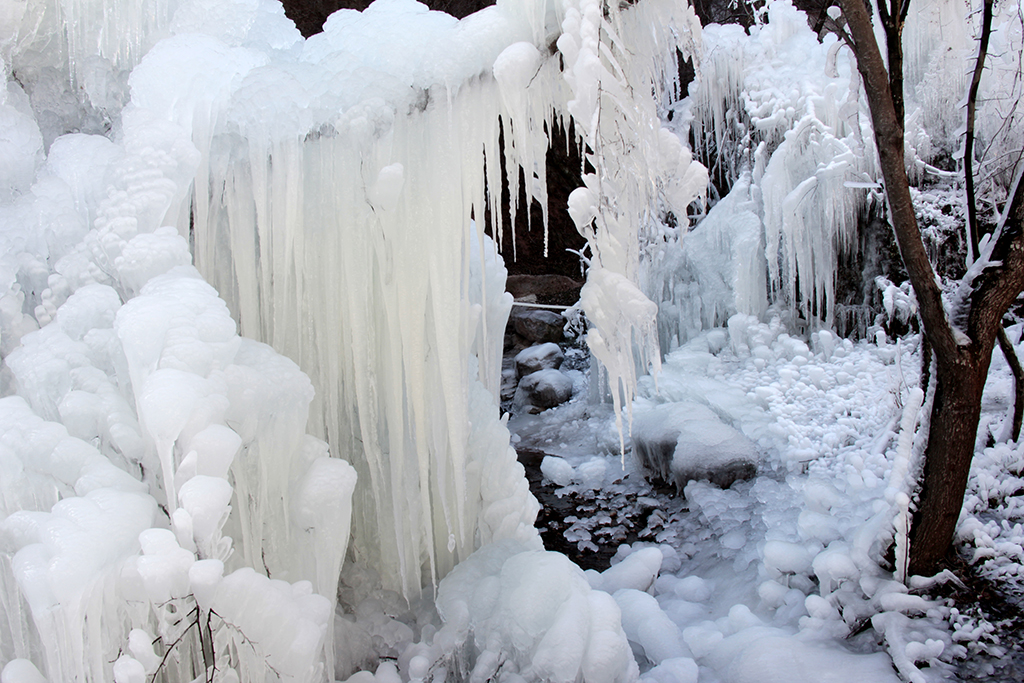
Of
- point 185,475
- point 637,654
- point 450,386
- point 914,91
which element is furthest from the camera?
point 914,91

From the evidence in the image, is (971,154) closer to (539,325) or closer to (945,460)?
(945,460)

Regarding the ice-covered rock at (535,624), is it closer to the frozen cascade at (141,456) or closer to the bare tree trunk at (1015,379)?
the frozen cascade at (141,456)

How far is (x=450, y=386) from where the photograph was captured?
256 centimetres

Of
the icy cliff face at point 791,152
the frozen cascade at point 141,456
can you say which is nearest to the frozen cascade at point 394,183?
the frozen cascade at point 141,456

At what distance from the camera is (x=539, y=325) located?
11227 mm

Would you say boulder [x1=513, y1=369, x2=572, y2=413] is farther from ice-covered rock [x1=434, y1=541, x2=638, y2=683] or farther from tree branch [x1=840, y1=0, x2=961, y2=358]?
tree branch [x1=840, y1=0, x2=961, y2=358]

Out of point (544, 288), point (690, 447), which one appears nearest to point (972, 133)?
point (690, 447)

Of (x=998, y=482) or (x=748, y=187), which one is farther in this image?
(x=748, y=187)

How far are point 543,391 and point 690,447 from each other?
3.94m

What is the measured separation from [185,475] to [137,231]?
3.14 ft

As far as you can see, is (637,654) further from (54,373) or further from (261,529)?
(54,373)

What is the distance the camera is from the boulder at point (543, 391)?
9398mm

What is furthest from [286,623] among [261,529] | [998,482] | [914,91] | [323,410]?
[914,91]

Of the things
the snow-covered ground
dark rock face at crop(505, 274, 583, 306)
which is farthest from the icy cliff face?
Result: dark rock face at crop(505, 274, 583, 306)
